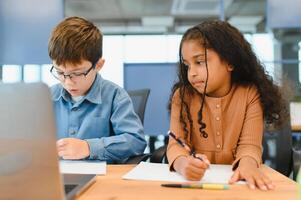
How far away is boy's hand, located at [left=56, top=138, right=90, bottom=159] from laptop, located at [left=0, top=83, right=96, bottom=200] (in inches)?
18.1

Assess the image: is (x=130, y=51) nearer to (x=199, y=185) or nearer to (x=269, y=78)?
(x=269, y=78)

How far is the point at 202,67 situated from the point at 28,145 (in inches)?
32.0

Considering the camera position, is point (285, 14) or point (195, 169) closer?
point (195, 169)

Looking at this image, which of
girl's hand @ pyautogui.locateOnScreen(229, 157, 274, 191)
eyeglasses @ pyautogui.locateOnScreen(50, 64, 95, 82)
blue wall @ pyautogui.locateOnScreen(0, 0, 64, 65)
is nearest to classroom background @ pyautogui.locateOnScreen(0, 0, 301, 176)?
blue wall @ pyautogui.locateOnScreen(0, 0, 64, 65)

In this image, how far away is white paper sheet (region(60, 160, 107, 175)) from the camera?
899mm

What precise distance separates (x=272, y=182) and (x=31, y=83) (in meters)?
0.57

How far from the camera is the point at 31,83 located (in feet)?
1.43

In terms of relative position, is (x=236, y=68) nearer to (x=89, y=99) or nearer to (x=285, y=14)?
(x=89, y=99)

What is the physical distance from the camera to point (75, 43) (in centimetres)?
122

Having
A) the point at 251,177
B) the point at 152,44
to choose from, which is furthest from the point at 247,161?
the point at 152,44

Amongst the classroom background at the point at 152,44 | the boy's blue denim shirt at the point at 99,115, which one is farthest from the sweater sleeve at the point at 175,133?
the classroom background at the point at 152,44

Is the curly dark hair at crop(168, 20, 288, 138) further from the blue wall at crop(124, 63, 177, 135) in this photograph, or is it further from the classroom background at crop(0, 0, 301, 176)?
the blue wall at crop(124, 63, 177, 135)

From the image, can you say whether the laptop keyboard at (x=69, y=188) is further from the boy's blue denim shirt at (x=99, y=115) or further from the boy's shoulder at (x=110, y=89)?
the boy's shoulder at (x=110, y=89)

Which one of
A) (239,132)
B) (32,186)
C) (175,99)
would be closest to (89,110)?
(175,99)
